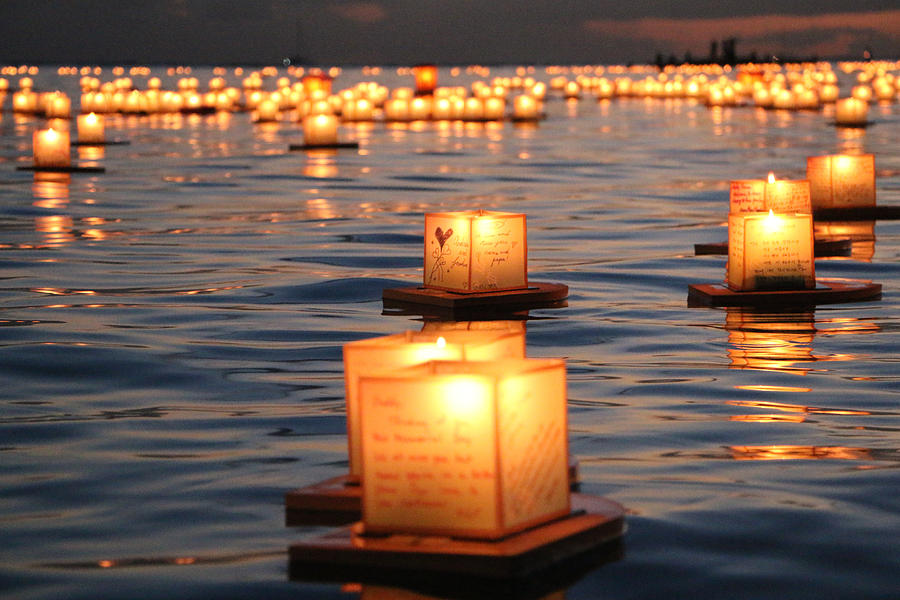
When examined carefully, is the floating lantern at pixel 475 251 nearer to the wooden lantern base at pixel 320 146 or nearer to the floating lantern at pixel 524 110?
the wooden lantern base at pixel 320 146

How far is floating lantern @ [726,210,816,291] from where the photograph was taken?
14.2 metres

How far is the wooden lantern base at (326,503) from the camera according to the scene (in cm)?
702

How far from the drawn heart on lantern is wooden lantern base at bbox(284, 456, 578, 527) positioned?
21.5 ft

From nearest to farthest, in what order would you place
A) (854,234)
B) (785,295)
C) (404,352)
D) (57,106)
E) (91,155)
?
(404,352)
(785,295)
(854,234)
(91,155)
(57,106)

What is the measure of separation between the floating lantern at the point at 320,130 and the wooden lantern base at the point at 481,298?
2513 cm

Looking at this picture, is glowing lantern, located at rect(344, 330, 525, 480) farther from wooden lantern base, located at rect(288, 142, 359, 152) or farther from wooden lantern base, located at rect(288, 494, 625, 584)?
wooden lantern base, located at rect(288, 142, 359, 152)

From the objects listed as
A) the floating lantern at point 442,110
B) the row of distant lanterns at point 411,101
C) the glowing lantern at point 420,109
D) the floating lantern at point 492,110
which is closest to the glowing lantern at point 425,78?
the row of distant lanterns at point 411,101

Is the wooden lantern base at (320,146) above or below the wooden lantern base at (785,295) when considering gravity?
above

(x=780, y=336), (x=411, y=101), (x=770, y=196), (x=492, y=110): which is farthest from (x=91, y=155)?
(x=780, y=336)

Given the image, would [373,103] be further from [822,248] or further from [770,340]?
[770,340]

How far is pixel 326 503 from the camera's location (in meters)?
7.09

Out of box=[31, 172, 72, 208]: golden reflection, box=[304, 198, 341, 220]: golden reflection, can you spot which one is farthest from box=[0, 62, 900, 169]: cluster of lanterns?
box=[304, 198, 341, 220]: golden reflection

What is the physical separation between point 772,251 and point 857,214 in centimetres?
858

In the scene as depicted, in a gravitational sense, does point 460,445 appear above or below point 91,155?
below
